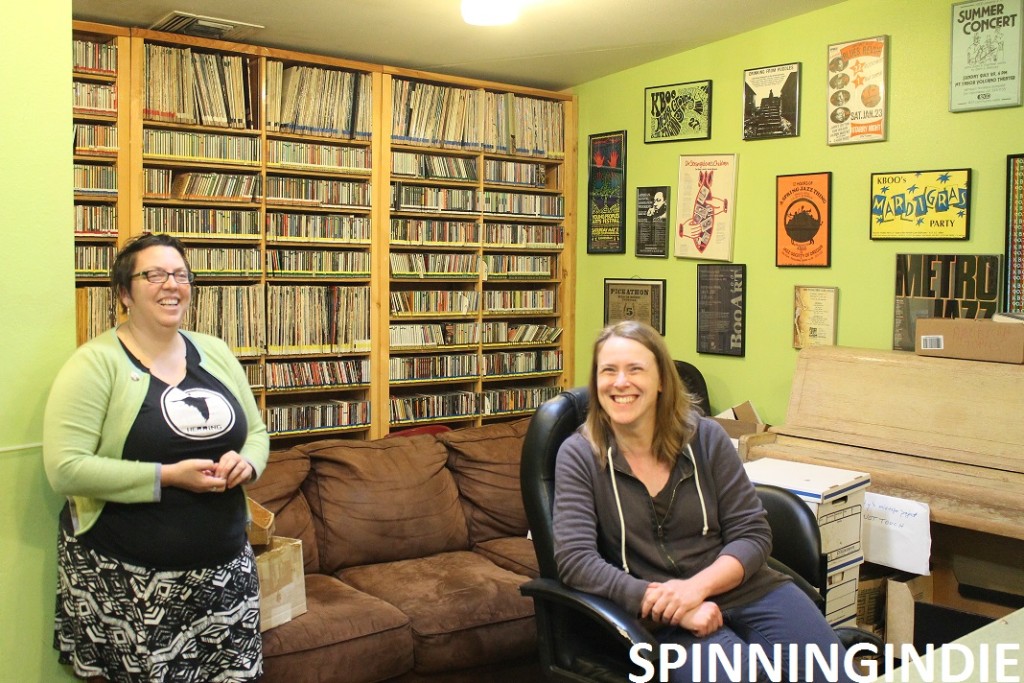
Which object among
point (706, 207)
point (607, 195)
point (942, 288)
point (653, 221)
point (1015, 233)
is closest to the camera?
point (1015, 233)

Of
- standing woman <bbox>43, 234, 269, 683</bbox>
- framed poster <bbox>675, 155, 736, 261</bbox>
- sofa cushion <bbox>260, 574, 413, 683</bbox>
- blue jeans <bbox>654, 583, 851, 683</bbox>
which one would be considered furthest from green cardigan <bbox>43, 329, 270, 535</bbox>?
framed poster <bbox>675, 155, 736, 261</bbox>

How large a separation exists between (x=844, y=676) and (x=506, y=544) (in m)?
1.64

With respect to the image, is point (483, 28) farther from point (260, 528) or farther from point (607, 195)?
point (260, 528)

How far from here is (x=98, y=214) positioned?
4.21 meters

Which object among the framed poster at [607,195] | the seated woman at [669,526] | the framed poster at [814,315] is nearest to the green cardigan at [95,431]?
the seated woman at [669,526]

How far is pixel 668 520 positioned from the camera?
2.30m

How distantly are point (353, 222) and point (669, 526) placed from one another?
3.07 m

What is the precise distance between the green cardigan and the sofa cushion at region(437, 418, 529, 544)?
1590mm

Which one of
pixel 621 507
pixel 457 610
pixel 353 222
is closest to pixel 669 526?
pixel 621 507

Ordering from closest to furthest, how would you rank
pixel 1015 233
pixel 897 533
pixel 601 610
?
pixel 601 610 → pixel 897 533 → pixel 1015 233

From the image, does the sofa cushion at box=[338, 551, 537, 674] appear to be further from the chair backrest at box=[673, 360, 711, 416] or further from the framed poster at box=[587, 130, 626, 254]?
the framed poster at box=[587, 130, 626, 254]

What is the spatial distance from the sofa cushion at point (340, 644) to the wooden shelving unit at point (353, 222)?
74.8 inches

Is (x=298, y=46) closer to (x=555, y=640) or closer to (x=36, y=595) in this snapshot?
(x=36, y=595)

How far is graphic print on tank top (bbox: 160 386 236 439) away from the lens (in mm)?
2371
